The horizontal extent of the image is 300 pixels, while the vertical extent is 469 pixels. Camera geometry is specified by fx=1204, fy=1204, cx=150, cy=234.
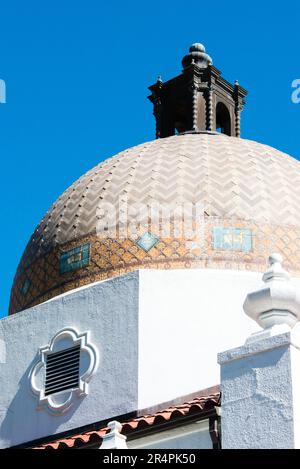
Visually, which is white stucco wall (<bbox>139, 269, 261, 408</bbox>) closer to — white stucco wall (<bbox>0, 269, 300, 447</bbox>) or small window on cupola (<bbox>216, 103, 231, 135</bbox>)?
white stucco wall (<bbox>0, 269, 300, 447</bbox>)

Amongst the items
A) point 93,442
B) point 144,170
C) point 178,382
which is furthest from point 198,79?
point 93,442

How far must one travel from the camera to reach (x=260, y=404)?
9172 mm

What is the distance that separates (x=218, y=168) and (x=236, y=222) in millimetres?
1266

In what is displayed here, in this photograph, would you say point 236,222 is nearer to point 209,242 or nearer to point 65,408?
point 209,242

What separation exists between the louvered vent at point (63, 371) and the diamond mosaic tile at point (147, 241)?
1694mm

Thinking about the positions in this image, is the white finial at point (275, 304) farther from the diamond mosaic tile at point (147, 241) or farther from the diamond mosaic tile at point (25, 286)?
the diamond mosaic tile at point (25, 286)

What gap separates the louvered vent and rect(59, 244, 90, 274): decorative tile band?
4.91 feet

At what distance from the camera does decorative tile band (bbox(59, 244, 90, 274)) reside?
16.4m

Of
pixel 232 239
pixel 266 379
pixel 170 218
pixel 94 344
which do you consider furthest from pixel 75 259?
pixel 266 379

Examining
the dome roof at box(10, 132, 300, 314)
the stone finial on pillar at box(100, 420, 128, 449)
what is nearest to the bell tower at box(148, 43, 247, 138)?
the dome roof at box(10, 132, 300, 314)

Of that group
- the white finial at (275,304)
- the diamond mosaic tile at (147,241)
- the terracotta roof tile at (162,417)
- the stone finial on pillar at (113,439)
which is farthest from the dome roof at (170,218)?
the white finial at (275,304)

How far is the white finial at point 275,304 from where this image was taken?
9.65 m

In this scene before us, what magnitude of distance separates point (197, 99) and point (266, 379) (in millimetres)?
11825
